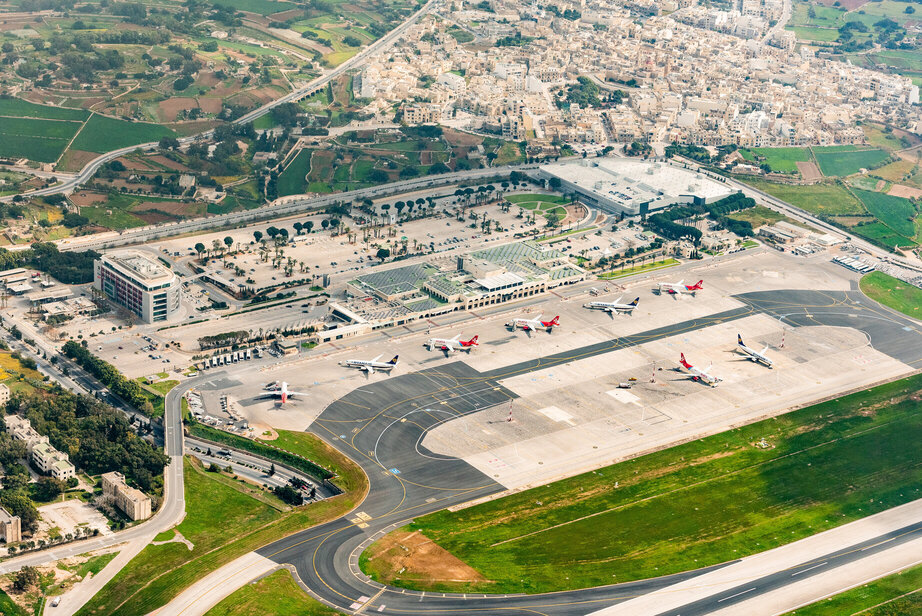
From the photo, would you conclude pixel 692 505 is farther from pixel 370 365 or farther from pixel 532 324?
pixel 370 365

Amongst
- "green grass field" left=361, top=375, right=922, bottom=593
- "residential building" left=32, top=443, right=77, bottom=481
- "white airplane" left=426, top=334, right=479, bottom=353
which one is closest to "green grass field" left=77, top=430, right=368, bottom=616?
"green grass field" left=361, top=375, right=922, bottom=593

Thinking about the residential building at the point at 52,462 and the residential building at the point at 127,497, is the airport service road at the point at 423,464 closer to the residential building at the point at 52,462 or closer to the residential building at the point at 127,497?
the residential building at the point at 127,497

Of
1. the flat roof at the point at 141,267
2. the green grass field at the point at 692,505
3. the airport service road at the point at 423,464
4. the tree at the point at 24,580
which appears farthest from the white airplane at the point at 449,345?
the tree at the point at 24,580

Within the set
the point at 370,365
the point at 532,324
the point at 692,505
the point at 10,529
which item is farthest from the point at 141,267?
the point at 692,505

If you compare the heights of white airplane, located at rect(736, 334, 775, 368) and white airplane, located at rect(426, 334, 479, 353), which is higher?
white airplane, located at rect(736, 334, 775, 368)

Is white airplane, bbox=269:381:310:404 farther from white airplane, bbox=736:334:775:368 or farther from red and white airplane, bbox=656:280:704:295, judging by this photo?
red and white airplane, bbox=656:280:704:295

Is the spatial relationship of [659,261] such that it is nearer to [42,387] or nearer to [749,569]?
[749,569]

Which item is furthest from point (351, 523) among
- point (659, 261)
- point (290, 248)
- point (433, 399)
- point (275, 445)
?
point (659, 261)
